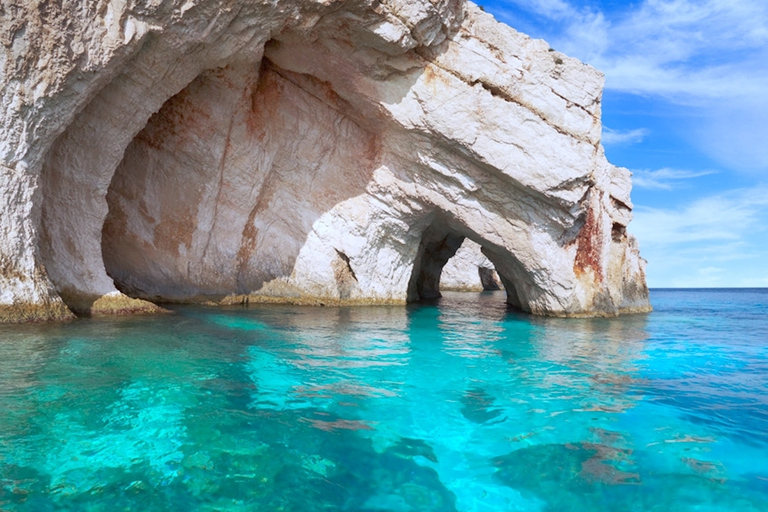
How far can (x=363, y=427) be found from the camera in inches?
172

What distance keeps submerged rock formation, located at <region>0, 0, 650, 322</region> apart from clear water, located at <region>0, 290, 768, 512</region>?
11.3 ft

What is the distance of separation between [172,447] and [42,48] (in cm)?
744

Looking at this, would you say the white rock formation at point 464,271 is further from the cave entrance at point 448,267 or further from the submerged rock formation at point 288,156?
the submerged rock formation at point 288,156

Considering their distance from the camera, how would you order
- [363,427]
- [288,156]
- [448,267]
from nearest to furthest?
1. [363,427]
2. [288,156]
3. [448,267]

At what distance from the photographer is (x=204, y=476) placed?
3.37 m

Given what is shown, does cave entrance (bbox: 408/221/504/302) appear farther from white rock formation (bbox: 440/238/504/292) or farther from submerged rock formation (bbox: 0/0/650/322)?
submerged rock formation (bbox: 0/0/650/322)

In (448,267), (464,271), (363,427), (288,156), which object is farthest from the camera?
(448,267)

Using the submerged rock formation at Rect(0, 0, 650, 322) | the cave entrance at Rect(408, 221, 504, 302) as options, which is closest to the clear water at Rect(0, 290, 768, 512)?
the submerged rock formation at Rect(0, 0, 650, 322)

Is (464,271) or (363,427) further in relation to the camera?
(464,271)

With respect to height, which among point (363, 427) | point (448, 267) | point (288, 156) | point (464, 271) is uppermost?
point (288, 156)

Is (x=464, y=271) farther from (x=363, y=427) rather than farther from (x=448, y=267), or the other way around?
(x=363, y=427)

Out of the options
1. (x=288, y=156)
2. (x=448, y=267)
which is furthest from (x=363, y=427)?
(x=448, y=267)

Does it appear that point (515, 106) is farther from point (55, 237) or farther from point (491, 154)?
point (55, 237)

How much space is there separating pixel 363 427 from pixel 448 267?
3255cm
